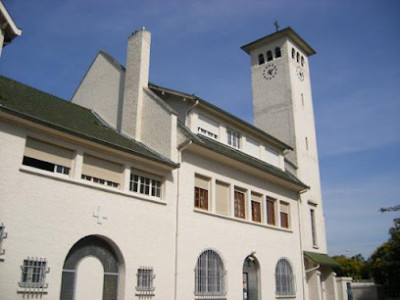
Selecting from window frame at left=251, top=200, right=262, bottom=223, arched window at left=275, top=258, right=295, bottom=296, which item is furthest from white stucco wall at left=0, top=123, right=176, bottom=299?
arched window at left=275, top=258, right=295, bottom=296

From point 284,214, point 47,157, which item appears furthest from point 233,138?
point 47,157

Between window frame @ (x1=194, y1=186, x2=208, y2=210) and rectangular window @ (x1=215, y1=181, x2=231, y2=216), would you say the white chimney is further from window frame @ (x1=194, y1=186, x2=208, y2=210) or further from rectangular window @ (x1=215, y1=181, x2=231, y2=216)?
rectangular window @ (x1=215, y1=181, x2=231, y2=216)

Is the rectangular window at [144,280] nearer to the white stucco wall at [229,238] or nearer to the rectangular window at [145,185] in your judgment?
the white stucco wall at [229,238]

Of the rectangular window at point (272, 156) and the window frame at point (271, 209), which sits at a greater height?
the rectangular window at point (272, 156)

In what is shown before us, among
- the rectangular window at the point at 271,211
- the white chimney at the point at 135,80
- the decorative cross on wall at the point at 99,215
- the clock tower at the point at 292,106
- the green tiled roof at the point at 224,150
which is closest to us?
the decorative cross on wall at the point at 99,215

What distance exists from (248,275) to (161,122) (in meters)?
8.24

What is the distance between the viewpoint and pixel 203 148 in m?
16.9

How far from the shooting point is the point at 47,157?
1241 cm

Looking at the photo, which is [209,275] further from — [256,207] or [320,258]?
[320,258]

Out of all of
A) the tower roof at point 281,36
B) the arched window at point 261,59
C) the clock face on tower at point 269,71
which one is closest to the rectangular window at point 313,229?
the clock face on tower at point 269,71

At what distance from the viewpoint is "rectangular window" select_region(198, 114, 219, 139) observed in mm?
19578

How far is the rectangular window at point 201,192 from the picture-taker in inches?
679

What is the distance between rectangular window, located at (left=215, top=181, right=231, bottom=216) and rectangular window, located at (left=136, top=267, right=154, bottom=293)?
4.84m

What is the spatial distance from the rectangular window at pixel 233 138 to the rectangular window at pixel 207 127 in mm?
1102
